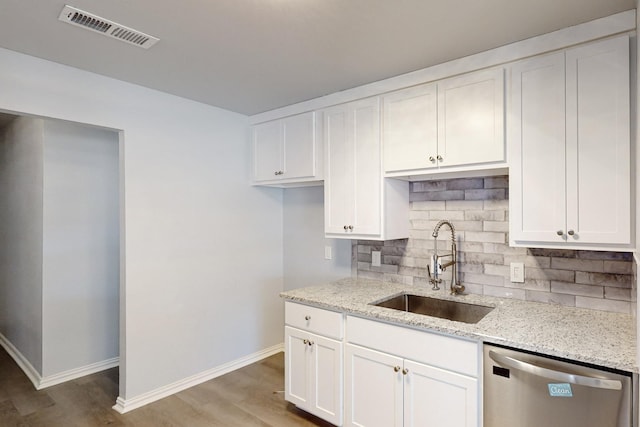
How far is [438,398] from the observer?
184 cm

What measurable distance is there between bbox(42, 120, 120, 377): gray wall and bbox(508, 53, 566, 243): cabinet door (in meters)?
3.30

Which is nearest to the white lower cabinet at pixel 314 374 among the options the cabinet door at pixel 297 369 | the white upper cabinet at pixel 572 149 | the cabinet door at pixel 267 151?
the cabinet door at pixel 297 369

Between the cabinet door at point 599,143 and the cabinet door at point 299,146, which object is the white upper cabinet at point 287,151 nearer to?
the cabinet door at point 299,146

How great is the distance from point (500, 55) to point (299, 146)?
1555 millimetres

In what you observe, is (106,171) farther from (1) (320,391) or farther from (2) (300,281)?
(1) (320,391)

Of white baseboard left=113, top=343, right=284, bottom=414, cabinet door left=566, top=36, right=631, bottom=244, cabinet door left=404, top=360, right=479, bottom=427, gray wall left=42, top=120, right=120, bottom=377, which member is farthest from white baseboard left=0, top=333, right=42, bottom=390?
cabinet door left=566, top=36, right=631, bottom=244

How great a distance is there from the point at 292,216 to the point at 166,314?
1.44m

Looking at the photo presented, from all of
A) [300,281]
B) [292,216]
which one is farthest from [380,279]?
[292,216]

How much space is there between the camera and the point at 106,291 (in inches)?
133

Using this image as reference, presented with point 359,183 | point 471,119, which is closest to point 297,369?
point 359,183

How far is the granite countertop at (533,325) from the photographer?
58.3 inches

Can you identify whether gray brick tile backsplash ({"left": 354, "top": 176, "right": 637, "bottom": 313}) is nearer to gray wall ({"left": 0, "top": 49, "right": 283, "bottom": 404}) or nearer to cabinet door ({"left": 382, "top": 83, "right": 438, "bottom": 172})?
cabinet door ({"left": 382, "top": 83, "right": 438, "bottom": 172})

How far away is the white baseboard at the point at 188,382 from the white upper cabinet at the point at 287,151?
166 cm

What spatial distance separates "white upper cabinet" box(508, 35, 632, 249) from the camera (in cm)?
169
